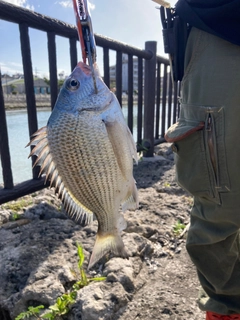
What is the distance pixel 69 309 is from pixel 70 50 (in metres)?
2.02

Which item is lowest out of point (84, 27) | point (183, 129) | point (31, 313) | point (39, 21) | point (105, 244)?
point (31, 313)

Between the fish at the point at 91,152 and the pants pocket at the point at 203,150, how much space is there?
257mm

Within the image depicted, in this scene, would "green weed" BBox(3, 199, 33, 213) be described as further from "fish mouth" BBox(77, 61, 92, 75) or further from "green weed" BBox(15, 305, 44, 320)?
"fish mouth" BBox(77, 61, 92, 75)

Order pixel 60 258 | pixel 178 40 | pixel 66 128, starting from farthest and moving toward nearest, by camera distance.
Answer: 1. pixel 60 258
2. pixel 178 40
3. pixel 66 128

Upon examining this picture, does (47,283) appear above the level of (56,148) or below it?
below

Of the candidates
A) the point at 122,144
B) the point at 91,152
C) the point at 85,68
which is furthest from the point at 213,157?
the point at 85,68

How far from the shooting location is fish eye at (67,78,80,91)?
1100mm

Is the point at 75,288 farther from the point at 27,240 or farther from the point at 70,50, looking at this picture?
the point at 70,50

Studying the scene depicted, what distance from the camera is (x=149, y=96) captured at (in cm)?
393

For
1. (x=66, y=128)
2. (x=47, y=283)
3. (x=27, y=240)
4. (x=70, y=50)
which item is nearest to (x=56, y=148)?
(x=66, y=128)

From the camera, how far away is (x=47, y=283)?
4.99 ft

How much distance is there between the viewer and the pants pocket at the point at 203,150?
→ 3.84 ft

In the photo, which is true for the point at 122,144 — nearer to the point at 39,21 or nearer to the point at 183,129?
the point at 183,129

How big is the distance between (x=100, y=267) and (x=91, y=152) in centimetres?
90
